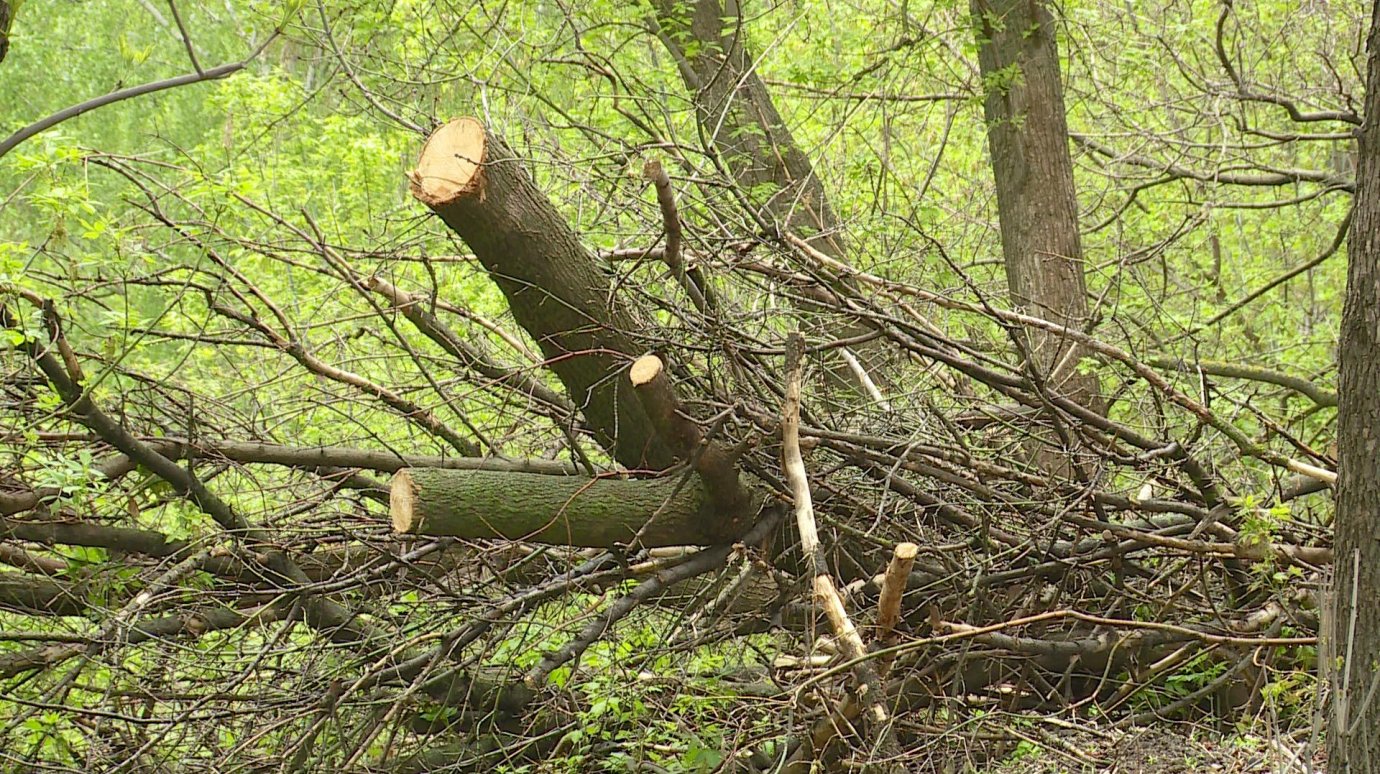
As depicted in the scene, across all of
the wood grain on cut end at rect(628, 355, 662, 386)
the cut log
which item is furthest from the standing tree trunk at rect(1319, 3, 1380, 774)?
the cut log

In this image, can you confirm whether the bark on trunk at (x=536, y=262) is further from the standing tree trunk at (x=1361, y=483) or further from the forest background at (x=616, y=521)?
the standing tree trunk at (x=1361, y=483)

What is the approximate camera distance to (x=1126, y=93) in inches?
314

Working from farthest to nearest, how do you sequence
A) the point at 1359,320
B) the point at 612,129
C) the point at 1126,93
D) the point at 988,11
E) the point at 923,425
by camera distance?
the point at 1126,93
the point at 612,129
the point at 988,11
the point at 923,425
the point at 1359,320

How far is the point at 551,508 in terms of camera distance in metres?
3.80

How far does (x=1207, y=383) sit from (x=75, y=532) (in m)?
4.42

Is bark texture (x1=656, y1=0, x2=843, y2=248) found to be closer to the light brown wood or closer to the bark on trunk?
the bark on trunk

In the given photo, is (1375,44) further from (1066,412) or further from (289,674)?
(289,674)

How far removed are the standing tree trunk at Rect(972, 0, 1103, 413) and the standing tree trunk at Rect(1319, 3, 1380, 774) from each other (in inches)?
146

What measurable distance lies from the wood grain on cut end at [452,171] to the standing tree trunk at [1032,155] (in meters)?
3.85

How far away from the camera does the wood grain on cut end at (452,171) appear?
11.3ft

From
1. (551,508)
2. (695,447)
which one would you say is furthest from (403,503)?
(695,447)

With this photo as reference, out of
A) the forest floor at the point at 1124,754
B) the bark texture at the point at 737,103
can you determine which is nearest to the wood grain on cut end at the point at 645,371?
the forest floor at the point at 1124,754

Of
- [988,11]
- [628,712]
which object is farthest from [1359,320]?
[988,11]

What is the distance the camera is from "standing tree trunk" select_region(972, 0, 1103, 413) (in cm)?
650
